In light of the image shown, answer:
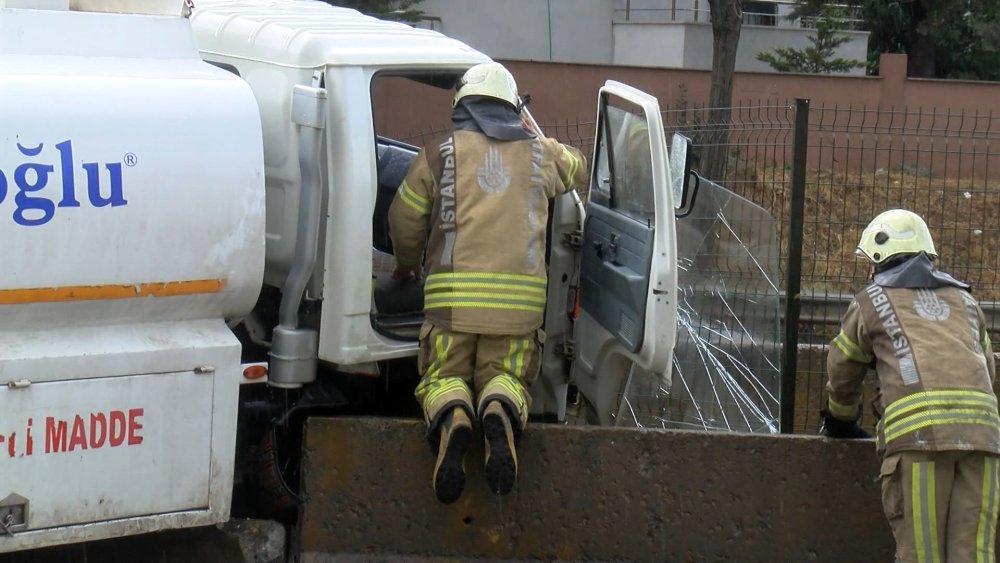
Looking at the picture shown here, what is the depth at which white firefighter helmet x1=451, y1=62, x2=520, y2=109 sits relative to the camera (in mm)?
4344

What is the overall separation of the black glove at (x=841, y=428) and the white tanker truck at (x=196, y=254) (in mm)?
693

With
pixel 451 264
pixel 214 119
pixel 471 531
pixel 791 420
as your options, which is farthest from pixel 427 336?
pixel 791 420

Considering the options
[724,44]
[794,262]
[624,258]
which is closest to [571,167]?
[624,258]

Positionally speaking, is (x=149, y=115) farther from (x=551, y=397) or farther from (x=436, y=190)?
(x=551, y=397)

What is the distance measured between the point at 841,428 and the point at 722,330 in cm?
136

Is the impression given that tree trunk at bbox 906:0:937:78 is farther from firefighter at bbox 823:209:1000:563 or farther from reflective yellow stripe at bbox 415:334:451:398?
reflective yellow stripe at bbox 415:334:451:398

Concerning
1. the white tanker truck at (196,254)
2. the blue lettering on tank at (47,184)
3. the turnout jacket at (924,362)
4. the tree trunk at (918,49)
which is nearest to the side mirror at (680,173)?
the white tanker truck at (196,254)

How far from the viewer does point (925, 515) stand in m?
3.98

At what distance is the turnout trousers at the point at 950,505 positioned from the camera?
3959 millimetres

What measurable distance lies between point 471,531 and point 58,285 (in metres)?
1.74

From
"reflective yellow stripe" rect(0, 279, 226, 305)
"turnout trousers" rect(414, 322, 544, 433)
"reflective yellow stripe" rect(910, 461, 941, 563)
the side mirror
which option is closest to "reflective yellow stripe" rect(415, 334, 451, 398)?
"turnout trousers" rect(414, 322, 544, 433)

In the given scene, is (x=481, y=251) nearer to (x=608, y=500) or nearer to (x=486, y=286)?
(x=486, y=286)

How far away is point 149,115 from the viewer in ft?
11.8

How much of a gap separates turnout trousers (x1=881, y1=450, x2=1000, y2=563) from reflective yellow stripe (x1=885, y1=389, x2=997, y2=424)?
0.15m
